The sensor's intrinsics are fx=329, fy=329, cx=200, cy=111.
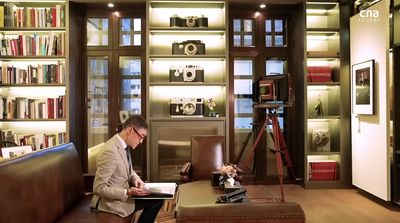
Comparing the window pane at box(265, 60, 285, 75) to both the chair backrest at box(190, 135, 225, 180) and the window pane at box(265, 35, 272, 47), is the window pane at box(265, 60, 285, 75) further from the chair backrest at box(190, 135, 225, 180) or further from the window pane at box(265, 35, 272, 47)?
the chair backrest at box(190, 135, 225, 180)

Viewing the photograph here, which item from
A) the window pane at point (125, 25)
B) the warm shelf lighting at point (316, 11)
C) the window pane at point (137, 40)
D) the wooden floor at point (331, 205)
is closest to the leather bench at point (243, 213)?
the wooden floor at point (331, 205)

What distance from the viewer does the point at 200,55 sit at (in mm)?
4672

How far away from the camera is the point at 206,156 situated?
3682mm

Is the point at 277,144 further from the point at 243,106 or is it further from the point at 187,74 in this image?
the point at 187,74

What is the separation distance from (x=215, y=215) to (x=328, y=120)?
4.24 m

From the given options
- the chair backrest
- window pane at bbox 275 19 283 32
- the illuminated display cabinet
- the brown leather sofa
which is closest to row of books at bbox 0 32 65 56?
the illuminated display cabinet

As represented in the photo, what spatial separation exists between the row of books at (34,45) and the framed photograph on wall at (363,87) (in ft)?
13.0

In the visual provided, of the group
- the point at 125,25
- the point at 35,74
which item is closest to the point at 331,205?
the point at 125,25

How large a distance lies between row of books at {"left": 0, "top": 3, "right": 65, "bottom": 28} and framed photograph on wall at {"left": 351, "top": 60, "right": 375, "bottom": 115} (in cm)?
400

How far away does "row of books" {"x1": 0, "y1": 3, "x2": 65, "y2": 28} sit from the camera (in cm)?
446

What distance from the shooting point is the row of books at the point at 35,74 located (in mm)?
4438

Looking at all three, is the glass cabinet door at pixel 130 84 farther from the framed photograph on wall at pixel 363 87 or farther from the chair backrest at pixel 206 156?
the framed photograph on wall at pixel 363 87

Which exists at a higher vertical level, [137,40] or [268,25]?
[268,25]

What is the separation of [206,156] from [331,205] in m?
1.59
